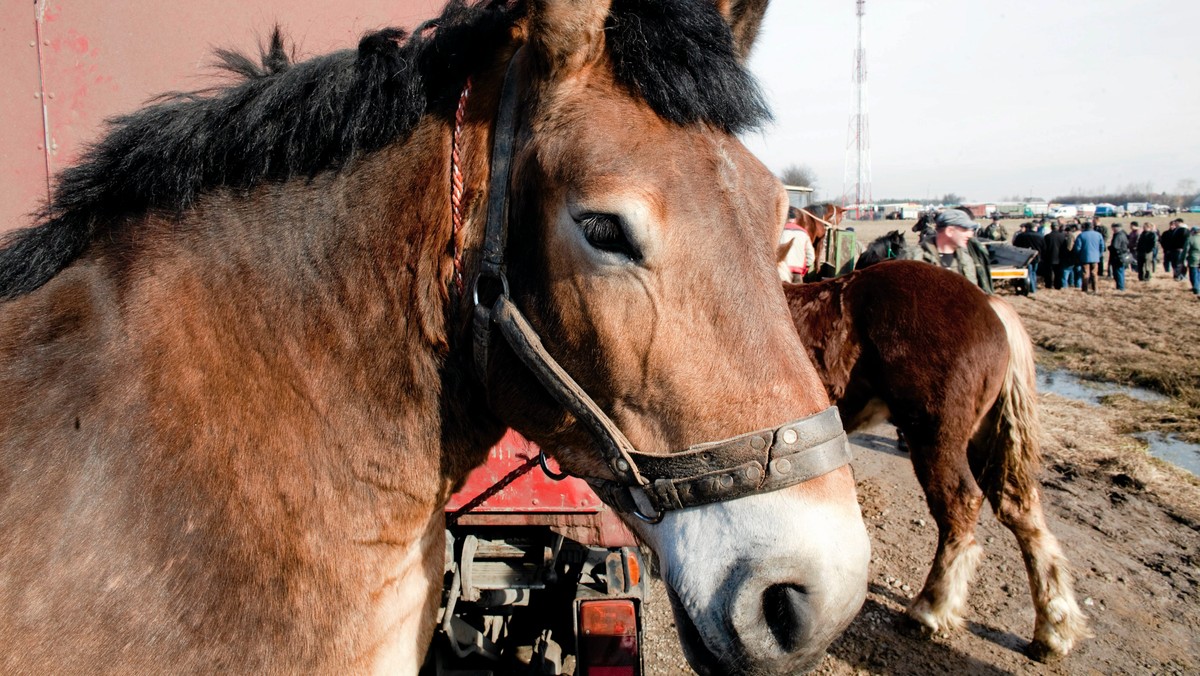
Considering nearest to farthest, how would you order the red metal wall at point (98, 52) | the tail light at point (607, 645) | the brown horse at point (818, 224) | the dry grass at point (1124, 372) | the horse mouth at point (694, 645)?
the horse mouth at point (694, 645) < the tail light at point (607, 645) < the red metal wall at point (98, 52) < the dry grass at point (1124, 372) < the brown horse at point (818, 224)

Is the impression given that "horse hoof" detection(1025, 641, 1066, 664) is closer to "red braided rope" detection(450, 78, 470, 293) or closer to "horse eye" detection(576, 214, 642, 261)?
"horse eye" detection(576, 214, 642, 261)

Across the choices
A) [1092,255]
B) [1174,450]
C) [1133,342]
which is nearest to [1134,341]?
[1133,342]

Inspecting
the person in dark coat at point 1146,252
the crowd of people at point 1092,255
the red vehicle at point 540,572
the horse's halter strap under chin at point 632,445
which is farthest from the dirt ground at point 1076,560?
the person in dark coat at point 1146,252

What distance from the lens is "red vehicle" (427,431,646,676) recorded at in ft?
7.89

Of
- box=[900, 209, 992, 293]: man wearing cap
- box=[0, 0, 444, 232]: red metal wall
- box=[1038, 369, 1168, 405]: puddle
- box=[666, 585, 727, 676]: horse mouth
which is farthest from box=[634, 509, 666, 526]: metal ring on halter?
box=[1038, 369, 1168, 405]: puddle

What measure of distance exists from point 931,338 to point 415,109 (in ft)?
13.3

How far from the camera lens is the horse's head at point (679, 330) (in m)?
1.29

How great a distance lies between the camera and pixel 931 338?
14.8 ft

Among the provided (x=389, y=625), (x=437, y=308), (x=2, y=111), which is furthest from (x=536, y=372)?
(x=2, y=111)

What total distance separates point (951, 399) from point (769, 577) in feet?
12.2

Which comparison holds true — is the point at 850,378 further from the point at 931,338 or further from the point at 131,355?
the point at 131,355

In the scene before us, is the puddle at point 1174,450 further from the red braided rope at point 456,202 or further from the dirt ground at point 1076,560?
the red braided rope at point 456,202

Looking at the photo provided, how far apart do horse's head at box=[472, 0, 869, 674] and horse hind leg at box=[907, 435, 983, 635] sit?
353 centimetres

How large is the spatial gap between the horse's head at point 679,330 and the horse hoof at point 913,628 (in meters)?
3.55
